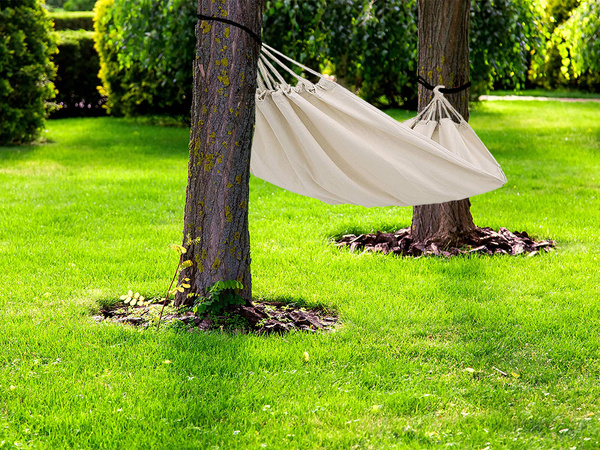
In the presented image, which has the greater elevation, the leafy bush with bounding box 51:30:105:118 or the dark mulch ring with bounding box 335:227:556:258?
the leafy bush with bounding box 51:30:105:118

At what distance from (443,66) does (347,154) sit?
50.9 inches

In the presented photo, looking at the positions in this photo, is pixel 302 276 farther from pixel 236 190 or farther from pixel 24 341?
pixel 24 341

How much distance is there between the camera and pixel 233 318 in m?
2.84

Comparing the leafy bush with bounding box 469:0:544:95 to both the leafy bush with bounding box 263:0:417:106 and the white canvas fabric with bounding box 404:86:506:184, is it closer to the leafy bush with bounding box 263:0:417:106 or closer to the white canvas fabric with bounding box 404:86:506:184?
the leafy bush with bounding box 263:0:417:106

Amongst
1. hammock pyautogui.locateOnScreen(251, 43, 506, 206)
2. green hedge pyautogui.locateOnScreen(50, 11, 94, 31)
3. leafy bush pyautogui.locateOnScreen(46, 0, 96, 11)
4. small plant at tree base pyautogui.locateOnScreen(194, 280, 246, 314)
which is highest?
leafy bush pyautogui.locateOnScreen(46, 0, 96, 11)

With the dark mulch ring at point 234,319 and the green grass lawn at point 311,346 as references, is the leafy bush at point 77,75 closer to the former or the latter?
the green grass lawn at point 311,346

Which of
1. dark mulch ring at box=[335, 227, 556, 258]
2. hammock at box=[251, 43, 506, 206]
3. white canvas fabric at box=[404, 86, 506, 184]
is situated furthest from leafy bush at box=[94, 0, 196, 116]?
hammock at box=[251, 43, 506, 206]

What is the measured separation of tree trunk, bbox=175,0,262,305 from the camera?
278 cm

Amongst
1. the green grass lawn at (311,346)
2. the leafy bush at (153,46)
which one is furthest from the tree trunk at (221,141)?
the leafy bush at (153,46)

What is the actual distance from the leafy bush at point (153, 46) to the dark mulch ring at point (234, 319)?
4.81 m

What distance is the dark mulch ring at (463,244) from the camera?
3920mm

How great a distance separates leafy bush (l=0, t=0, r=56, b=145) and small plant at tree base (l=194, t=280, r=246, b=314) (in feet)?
18.3

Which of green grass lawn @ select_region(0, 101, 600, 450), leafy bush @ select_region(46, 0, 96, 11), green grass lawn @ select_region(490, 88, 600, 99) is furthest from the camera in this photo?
leafy bush @ select_region(46, 0, 96, 11)

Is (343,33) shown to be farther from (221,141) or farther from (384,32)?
(221,141)
